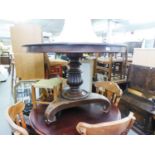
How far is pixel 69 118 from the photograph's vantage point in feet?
3.45

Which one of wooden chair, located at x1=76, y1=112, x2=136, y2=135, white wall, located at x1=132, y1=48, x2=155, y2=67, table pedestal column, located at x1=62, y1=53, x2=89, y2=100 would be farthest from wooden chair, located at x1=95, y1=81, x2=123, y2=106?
white wall, located at x1=132, y1=48, x2=155, y2=67

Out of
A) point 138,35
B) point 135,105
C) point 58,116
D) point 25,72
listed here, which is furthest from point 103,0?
point 138,35

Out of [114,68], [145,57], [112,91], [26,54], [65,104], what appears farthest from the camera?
[114,68]

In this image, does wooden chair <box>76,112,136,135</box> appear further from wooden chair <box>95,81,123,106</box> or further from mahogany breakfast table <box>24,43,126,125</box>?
wooden chair <box>95,81,123,106</box>

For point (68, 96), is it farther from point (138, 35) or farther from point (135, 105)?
point (138, 35)

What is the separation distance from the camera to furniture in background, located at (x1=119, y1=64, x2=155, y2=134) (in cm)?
194

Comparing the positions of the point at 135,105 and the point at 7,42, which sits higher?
the point at 7,42

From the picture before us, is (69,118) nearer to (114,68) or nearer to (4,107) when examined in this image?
(4,107)

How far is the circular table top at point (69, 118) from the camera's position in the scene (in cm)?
91

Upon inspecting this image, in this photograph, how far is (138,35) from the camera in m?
6.94

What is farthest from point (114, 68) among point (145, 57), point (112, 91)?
point (112, 91)

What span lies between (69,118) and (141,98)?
1538 mm
